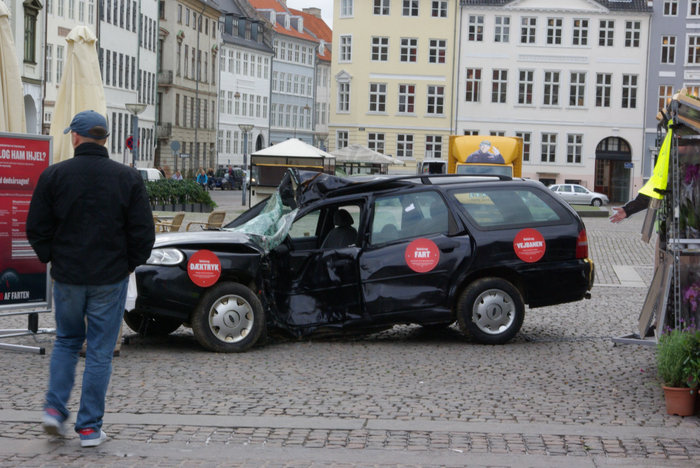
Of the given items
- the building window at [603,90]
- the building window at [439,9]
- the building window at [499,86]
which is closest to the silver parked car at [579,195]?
the building window at [603,90]

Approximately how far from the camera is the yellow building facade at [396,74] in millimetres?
79250

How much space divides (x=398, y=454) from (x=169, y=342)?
501 centimetres

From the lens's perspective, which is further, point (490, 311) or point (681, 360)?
point (490, 311)

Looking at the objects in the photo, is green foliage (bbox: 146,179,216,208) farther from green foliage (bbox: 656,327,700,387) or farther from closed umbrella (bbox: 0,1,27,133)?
green foliage (bbox: 656,327,700,387)

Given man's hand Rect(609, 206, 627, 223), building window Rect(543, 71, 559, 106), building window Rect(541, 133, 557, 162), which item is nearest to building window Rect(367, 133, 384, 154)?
building window Rect(541, 133, 557, 162)

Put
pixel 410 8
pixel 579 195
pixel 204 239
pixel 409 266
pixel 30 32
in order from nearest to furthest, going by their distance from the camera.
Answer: pixel 204 239, pixel 409 266, pixel 30 32, pixel 579 195, pixel 410 8

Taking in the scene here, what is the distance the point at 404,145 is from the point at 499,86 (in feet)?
24.6

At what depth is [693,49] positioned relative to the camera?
251 ft

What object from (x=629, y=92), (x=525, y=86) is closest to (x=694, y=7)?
(x=629, y=92)

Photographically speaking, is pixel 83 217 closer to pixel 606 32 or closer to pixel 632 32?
pixel 606 32

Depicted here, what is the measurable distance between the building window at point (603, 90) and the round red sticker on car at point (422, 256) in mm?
68434

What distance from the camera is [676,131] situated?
29.9ft

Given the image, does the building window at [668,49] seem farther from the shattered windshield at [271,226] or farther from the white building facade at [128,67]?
the shattered windshield at [271,226]

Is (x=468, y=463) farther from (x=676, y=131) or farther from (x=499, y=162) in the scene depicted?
(x=499, y=162)
